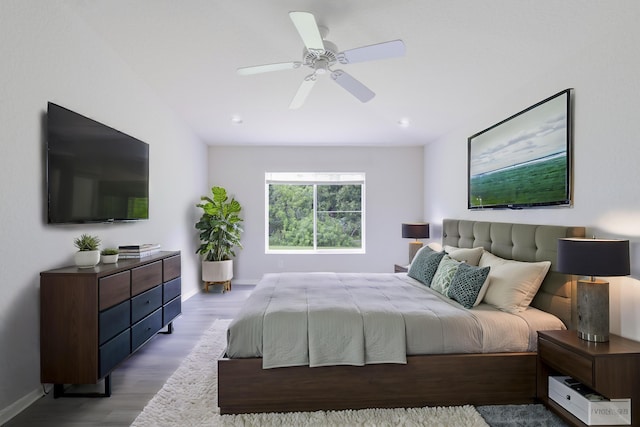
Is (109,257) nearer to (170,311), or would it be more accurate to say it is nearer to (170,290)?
(170,290)

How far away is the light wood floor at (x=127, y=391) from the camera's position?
212 cm

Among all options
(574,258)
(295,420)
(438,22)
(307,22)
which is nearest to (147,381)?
(295,420)

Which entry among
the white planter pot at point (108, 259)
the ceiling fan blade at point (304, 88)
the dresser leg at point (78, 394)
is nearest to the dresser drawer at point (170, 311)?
the white planter pot at point (108, 259)

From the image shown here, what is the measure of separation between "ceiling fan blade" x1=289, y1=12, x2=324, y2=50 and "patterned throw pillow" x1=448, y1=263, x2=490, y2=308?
2045mm

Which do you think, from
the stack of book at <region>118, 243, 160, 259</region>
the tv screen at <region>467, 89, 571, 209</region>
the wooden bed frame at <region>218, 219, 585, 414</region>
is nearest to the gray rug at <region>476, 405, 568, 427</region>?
the wooden bed frame at <region>218, 219, 585, 414</region>

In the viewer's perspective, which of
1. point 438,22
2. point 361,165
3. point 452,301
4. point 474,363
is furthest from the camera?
point 361,165

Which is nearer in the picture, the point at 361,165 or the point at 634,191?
the point at 634,191

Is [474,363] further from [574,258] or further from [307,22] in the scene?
[307,22]

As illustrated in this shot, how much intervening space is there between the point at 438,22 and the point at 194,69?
7.67ft

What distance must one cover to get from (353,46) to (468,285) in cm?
220

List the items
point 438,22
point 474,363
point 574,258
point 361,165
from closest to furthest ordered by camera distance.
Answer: point 574,258, point 474,363, point 438,22, point 361,165

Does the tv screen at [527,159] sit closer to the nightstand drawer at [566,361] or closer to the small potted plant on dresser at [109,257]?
the nightstand drawer at [566,361]

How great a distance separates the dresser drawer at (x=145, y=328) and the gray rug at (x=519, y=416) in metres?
2.55

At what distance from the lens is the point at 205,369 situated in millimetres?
2812
